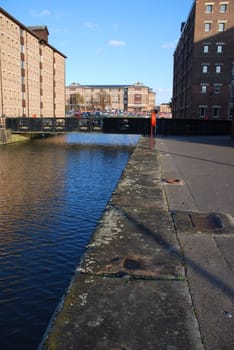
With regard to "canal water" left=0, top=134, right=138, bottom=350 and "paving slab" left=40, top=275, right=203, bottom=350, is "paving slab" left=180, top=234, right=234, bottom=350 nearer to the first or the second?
"paving slab" left=40, top=275, right=203, bottom=350

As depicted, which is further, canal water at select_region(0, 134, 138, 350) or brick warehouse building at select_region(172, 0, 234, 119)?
brick warehouse building at select_region(172, 0, 234, 119)

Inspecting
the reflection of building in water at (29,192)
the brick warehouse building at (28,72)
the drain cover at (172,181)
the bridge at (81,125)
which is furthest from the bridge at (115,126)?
the drain cover at (172,181)

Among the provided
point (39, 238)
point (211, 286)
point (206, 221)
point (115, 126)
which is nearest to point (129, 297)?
point (211, 286)

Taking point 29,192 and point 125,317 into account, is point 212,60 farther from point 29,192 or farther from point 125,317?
point 125,317

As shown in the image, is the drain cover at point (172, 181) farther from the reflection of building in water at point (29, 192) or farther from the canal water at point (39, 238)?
the reflection of building in water at point (29, 192)

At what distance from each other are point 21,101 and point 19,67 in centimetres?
526

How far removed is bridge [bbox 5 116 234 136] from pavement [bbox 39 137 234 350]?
3138 centimetres

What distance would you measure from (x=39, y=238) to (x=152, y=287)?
4601 mm

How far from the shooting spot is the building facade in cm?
15488

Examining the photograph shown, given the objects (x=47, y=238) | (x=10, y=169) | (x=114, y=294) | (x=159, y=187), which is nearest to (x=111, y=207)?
(x=47, y=238)

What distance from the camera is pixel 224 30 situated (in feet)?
175

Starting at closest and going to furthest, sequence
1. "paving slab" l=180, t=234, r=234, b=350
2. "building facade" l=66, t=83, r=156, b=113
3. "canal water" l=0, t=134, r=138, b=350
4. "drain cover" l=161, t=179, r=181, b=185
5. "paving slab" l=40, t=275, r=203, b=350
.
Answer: "paving slab" l=40, t=275, r=203, b=350, "paving slab" l=180, t=234, r=234, b=350, "canal water" l=0, t=134, r=138, b=350, "drain cover" l=161, t=179, r=181, b=185, "building facade" l=66, t=83, r=156, b=113

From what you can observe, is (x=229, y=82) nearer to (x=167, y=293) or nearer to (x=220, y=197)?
(x=220, y=197)

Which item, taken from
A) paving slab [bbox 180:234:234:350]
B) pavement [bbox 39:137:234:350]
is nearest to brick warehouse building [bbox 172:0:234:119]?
pavement [bbox 39:137:234:350]
